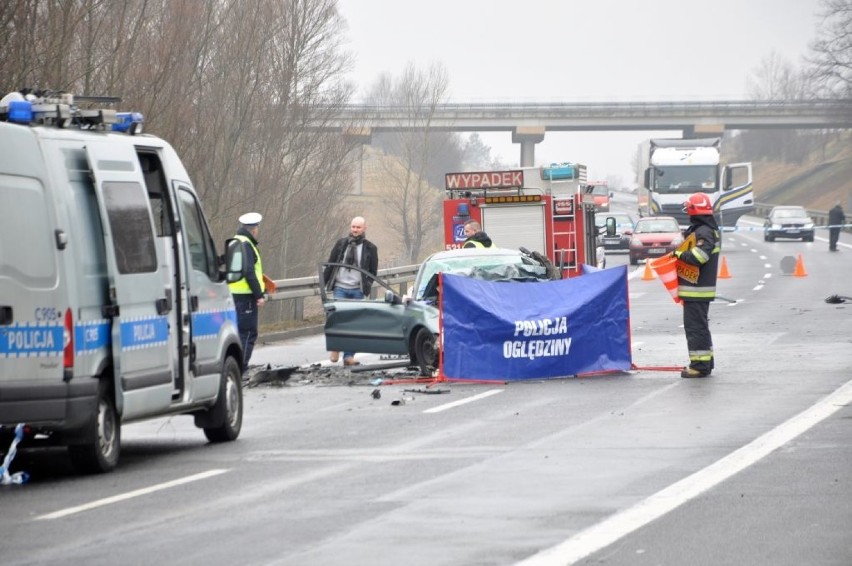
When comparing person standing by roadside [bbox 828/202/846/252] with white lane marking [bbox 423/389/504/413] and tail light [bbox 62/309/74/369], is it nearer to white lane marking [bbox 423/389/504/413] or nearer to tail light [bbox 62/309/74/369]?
white lane marking [bbox 423/389/504/413]

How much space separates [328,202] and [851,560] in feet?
152

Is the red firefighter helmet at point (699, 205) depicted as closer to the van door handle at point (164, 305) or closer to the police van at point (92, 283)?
the police van at point (92, 283)

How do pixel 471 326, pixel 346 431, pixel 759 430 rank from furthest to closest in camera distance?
pixel 471 326 → pixel 346 431 → pixel 759 430

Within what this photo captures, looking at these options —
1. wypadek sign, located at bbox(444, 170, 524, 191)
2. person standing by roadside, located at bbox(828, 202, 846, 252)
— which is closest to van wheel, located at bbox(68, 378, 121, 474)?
wypadek sign, located at bbox(444, 170, 524, 191)

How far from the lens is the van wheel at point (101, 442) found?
10516 mm

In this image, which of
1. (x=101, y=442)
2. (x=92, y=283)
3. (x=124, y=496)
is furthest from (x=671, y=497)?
(x=92, y=283)

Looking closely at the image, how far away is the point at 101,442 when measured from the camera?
35.0ft

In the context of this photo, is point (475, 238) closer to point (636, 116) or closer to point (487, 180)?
point (487, 180)

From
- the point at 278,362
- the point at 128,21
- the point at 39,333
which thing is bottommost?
the point at 278,362

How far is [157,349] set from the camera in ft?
37.4

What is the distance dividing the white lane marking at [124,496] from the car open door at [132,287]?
0.79 meters

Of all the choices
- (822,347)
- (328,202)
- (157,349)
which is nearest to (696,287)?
(822,347)

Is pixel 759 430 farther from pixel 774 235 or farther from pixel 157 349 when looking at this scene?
pixel 774 235

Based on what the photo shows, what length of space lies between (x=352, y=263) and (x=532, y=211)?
11673 mm
